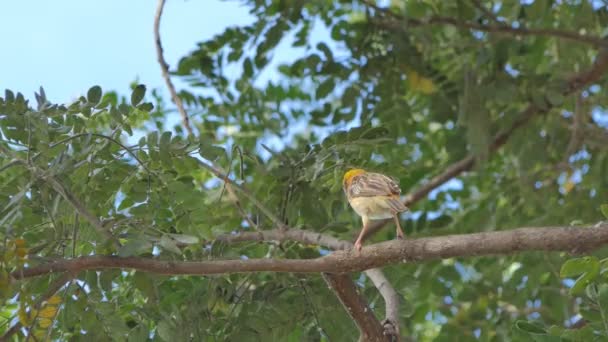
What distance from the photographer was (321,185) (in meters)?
4.47

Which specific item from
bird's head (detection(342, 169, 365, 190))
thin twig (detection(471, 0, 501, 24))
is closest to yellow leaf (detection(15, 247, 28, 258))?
bird's head (detection(342, 169, 365, 190))

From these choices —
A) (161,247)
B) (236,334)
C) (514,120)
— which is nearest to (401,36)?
(514,120)

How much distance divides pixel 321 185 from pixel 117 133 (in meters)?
1.13

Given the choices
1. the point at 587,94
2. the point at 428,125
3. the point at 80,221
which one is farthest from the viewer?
the point at 428,125

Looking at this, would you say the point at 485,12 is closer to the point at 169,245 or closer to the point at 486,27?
the point at 486,27

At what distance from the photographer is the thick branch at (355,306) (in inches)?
140

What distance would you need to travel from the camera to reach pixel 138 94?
3680 mm

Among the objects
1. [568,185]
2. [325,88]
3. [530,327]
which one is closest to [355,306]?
[530,327]

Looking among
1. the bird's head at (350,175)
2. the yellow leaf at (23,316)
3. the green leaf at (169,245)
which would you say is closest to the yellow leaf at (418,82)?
the bird's head at (350,175)

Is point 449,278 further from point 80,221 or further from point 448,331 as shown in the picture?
point 80,221

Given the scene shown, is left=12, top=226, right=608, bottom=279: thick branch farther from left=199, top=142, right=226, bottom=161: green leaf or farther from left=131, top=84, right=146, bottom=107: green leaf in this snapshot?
left=131, top=84, right=146, bottom=107: green leaf

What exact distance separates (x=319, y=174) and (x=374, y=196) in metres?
0.44

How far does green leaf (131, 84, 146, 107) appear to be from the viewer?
367 cm

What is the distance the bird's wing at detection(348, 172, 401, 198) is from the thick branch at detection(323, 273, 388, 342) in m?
0.41
